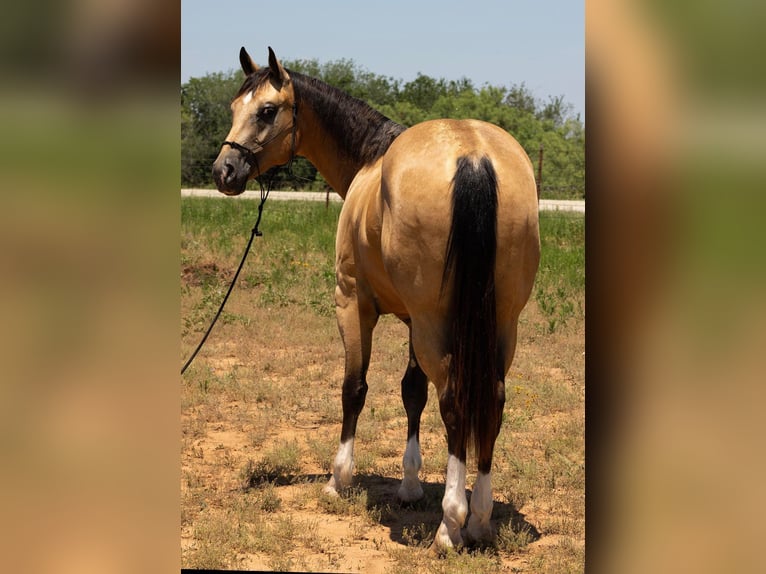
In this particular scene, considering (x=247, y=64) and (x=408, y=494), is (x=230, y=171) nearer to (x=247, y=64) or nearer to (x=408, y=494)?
(x=247, y=64)

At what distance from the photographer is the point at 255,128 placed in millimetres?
4906

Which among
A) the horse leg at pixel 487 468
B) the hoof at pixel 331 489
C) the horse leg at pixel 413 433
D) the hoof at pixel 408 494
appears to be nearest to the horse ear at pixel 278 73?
the horse leg at pixel 413 433

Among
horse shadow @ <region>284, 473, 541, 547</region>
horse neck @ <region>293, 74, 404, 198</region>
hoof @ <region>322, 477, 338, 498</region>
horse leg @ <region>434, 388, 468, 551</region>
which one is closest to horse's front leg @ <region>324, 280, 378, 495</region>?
hoof @ <region>322, 477, 338, 498</region>

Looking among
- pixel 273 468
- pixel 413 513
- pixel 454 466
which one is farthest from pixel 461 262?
pixel 273 468

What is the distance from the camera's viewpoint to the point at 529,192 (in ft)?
11.7

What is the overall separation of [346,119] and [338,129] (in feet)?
0.27

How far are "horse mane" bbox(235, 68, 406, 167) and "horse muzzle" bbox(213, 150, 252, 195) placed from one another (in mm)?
414

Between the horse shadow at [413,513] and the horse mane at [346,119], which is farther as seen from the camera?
the horse mane at [346,119]

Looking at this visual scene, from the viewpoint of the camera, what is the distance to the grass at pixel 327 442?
12.9 ft

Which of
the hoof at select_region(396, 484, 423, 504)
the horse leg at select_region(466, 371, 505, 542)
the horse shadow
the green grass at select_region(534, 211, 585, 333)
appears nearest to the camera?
the horse leg at select_region(466, 371, 505, 542)

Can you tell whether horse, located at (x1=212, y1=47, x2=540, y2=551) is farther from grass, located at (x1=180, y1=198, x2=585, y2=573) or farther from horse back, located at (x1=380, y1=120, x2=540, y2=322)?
grass, located at (x1=180, y1=198, x2=585, y2=573)

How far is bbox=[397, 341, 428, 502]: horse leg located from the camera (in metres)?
4.62

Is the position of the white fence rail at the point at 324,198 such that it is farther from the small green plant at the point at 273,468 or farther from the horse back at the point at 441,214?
the horse back at the point at 441,214

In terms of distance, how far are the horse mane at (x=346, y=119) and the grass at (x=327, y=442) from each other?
2.10 meters
